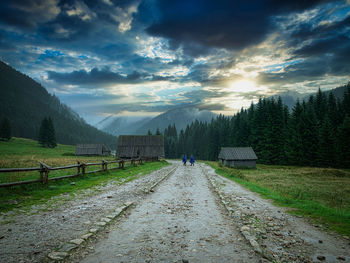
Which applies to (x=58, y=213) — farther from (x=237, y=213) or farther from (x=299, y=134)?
(x=299, y=134)

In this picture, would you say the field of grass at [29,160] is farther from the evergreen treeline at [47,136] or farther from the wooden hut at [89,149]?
the evergreen treeline at [47,136]

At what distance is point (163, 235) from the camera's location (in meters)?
5.84

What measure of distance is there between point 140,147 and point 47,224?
1881 inches

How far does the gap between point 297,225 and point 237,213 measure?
2203mm

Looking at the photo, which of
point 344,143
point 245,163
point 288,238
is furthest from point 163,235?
point 344,143

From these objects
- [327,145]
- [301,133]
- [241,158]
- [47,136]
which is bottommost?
[241,158]

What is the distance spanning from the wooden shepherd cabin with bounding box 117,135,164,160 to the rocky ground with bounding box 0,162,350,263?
44004 millimetres

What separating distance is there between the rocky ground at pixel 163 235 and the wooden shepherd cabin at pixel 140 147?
44.0 metres

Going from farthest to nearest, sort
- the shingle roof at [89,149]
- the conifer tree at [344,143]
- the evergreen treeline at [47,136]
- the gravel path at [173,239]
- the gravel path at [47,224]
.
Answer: the evergreen treeline at [47,136] → the shingle roof at [89,149] → the conifer tree at [344,143] → the gravel path at [47,224] → the gravel path at [173,239]

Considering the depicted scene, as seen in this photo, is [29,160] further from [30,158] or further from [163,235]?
[163,235]

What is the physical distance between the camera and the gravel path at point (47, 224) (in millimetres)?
4703

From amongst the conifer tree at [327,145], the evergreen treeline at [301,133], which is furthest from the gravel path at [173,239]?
the evergreen treeline at [301,133]

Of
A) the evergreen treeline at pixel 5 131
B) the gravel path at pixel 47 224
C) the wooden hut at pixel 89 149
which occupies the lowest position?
the wooden hut at pixel 89 149

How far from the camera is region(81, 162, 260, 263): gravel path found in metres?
4.60
